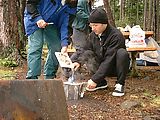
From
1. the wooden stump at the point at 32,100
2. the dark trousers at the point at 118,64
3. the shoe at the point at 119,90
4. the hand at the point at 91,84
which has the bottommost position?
the shoe at the point at 119,90

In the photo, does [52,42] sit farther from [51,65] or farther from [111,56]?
[111,56]

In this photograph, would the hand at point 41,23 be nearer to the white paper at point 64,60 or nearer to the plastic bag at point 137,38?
the white paper at point 64,60

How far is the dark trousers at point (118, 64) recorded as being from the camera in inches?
175

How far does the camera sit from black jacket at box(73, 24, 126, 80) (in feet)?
14.6

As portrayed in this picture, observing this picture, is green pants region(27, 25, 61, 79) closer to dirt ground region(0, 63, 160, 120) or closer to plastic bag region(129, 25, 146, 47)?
dirt ground region(0, 63, 160, 120)

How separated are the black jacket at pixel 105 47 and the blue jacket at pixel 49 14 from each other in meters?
0.38

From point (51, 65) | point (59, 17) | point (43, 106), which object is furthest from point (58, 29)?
point (43, 106)

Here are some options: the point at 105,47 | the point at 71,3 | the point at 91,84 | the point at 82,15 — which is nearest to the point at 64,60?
the point at 91,84

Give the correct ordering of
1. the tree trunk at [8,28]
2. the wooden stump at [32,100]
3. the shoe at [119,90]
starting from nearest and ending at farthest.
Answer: the wooden stump at [32,100], the shoe at [119,90], the tree trunk at [8,28]

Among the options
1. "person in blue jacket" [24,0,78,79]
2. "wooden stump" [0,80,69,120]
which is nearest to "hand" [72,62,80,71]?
"person in blue jacket" [24,0,78,79]

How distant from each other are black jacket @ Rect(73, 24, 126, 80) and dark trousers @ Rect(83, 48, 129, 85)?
44mm

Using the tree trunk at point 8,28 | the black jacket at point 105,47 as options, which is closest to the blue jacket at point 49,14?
the black jacket at point 105,47

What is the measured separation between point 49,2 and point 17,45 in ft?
12.1

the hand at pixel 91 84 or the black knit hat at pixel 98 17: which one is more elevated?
the black knit hat at pixel 98 17
